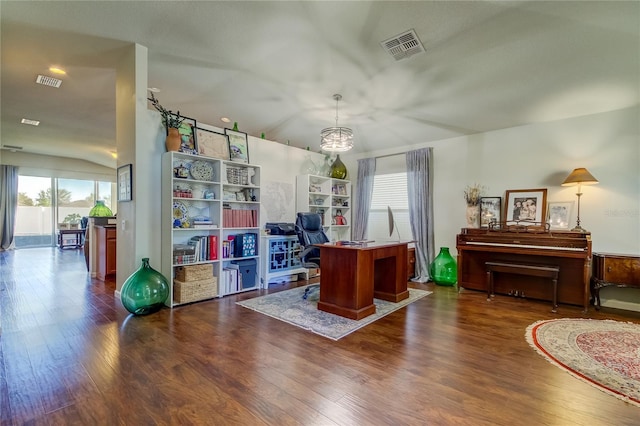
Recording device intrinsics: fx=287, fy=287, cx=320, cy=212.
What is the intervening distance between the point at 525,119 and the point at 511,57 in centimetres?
171

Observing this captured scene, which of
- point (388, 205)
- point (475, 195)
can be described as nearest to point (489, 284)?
point (475, 195)

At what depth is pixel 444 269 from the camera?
4.75m

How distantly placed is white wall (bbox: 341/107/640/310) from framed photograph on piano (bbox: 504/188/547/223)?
0.10 meters

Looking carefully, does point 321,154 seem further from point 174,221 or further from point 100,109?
point 100,109

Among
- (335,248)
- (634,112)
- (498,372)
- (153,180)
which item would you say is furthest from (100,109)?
(634,112)

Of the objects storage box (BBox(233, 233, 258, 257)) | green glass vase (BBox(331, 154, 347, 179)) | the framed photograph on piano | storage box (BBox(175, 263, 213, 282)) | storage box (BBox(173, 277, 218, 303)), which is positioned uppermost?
green glass vase (BBox(331, 154, 347, 179))

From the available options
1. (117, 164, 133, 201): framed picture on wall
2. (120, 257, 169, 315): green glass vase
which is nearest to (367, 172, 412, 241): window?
(120, 257, 169, 315): green glass vase

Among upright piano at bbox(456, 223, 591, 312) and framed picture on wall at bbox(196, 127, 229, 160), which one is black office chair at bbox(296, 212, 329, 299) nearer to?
framed picture on wall at bbox(196, 127, 229, 160)

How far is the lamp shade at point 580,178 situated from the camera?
3.59 m

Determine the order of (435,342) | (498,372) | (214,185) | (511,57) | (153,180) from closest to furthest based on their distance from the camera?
(498,372), (435,342), (511,57), (153,180), (214,185)

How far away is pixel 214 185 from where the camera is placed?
4027 mm

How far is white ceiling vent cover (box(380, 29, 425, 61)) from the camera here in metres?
2.59

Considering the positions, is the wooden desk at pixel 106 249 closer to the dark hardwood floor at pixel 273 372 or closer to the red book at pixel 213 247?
the dark hardwood floor at pixel 273 372

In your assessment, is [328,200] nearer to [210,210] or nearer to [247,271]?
[247,271]
